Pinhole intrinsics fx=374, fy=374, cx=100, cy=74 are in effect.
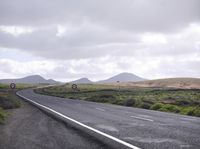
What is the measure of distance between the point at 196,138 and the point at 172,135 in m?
1.06

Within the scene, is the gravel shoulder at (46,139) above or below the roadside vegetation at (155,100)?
below

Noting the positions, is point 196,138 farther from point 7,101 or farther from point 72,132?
point 7,101

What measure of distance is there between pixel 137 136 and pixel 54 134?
3213 mm

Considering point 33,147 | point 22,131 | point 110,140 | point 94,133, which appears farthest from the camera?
point 22,131

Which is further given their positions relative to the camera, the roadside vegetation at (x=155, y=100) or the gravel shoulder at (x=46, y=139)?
the roadside vegetation at (x=155, y=100)

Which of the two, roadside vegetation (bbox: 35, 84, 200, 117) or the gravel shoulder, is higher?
roadside vegetation (bbox: 35, 84, 200, 117)

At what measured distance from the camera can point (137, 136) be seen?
12797 millimetres

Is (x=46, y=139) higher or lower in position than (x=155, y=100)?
lower

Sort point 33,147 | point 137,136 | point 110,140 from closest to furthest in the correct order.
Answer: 1. point 33,147
2. point 110,140
3. point 137,136

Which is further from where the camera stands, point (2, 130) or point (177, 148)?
point (2, 130)

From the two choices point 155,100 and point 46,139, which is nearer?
point 46,139

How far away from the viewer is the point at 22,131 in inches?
599

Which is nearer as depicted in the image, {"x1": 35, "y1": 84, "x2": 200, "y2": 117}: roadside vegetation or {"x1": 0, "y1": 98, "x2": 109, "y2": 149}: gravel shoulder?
{"x1": 0, "y1": 98, "x2": 109, "y2": 149}: gravel shoulder

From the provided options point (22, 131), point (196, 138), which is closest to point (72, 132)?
point (22, 131)
